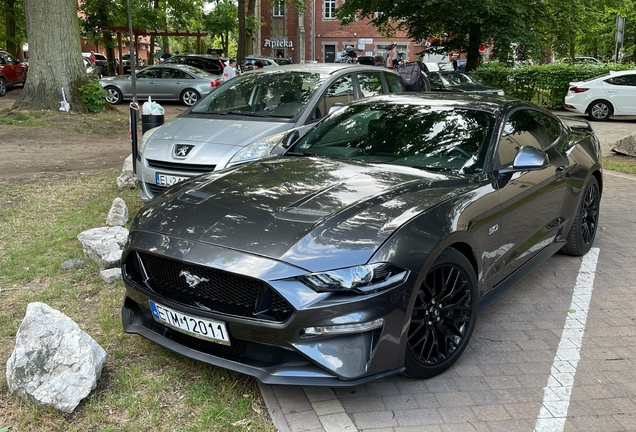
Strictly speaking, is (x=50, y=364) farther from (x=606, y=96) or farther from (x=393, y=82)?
(x=606, y=96)

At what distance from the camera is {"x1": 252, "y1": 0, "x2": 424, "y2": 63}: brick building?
167 ft

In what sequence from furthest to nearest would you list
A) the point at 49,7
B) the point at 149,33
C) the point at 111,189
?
the point at 149,33
the point at 49,7
the point at 111,189

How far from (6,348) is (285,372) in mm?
1894

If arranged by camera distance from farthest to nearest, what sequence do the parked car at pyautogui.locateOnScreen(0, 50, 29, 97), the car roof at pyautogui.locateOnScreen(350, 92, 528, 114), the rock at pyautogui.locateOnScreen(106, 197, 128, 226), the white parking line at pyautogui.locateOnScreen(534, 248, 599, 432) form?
the parked car at pyautogui.locateOnScreen(0, 50, 29, 97) < the rock at pyautogui.locateOnScreen(106, 197, 128, 226) < the car roof at pyautogui.locateOnScreen(350, 92, 528, 114) < the white parking line at pyautogui.locateOnScreen(534, 248, 599, 432)

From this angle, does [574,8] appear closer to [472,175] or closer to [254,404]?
[472,175]

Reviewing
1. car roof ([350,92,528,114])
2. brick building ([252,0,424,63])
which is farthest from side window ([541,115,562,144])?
brick building ([252,0,424,63])

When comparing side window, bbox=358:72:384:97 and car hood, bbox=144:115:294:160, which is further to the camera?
side window, bbox=358:72:384:97

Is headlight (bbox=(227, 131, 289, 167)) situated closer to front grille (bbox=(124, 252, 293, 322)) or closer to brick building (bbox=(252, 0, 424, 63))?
front grille (bbox=(124, 252, 293, 322))

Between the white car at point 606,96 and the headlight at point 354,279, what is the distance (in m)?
17.6

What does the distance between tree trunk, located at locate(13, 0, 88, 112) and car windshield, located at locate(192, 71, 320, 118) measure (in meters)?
7.80

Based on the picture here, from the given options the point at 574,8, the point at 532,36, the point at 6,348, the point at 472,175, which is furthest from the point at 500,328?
the point at 574,8

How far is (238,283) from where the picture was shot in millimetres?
2855

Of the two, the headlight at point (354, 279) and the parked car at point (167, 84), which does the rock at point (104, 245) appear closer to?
the headlight at point (354, 279)

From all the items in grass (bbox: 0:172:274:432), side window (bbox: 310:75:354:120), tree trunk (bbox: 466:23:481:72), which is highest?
tree trunk (bbox: 466:23:481:72)
